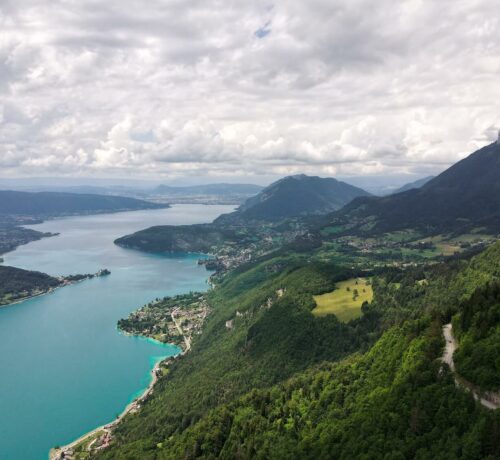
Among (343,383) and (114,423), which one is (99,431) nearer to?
(114,423)

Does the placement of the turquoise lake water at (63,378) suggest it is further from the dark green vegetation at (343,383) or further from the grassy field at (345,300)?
the grassy field at (345,300)

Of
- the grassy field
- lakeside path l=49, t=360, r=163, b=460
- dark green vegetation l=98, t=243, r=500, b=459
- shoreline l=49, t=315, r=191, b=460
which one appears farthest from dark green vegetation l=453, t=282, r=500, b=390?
shoreline l=49, t=315, r=191, b=460

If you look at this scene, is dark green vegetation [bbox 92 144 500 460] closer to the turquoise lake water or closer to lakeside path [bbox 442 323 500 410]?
lakeside path [bbox 442 323 500 410]

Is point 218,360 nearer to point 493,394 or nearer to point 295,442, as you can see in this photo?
point 295,442

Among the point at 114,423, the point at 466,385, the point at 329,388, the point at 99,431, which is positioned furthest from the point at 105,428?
the point at 466,385

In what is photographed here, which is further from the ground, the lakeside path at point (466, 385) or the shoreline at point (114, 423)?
the lakeside path at point (466, 385)

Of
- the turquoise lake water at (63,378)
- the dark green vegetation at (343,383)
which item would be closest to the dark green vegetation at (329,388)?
the dark green vegetation at (343,383)

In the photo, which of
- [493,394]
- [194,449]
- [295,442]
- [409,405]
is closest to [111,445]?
[194,449]

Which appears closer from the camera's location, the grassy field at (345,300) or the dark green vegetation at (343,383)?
the dark green vegetation at (343,383)
